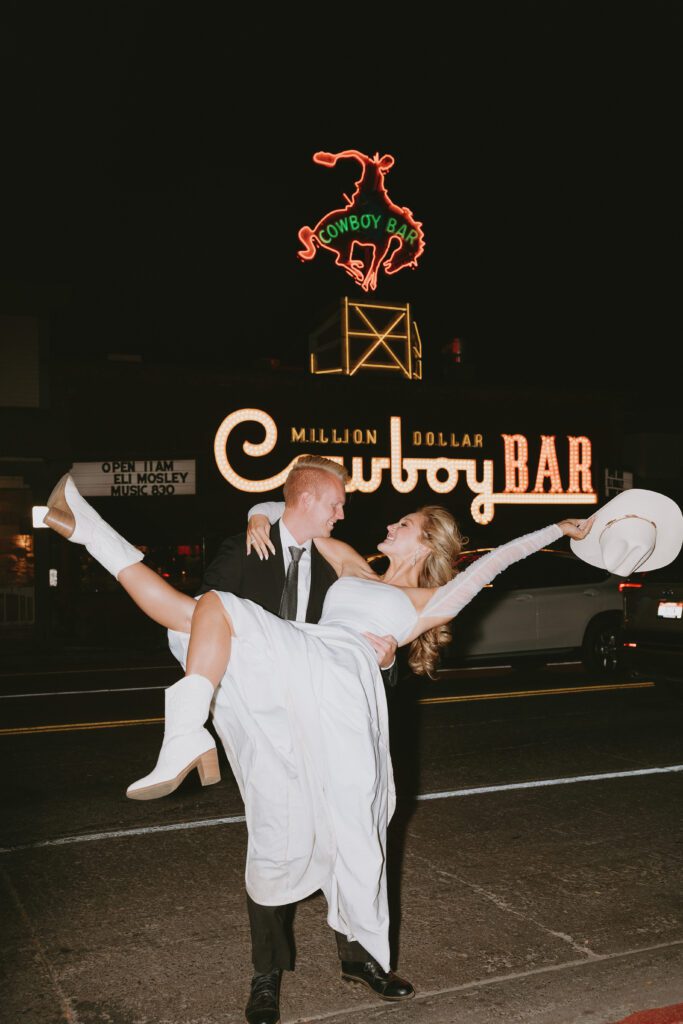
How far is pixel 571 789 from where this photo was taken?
22.7 ft

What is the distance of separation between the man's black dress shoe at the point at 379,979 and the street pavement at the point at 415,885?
105 millimetres

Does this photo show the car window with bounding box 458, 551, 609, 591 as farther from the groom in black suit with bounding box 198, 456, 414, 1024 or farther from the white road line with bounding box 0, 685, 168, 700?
the groom in black suit with bounding box 198, 456, 414, 1024

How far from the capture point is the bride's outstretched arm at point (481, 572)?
3691 millimetres

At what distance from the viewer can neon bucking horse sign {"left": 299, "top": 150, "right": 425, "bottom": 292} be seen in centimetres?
2328

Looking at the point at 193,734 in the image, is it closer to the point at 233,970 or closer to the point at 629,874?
the point at 233,970

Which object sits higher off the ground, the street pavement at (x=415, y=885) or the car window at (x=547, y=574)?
the car window at (x=547, y=574)

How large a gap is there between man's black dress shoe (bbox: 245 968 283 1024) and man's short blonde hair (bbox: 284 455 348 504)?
76.3 inches

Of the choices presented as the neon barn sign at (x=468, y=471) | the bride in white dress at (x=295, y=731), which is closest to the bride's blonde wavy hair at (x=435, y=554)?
the bride in white dress at (x=295, y=731)

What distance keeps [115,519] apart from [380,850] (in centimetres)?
1620

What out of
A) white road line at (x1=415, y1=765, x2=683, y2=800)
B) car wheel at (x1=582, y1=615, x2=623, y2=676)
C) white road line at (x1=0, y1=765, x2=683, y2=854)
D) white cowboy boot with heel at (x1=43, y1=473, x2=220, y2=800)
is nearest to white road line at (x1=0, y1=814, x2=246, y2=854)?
white road line at (x1=0, y1=765, x2=683, y2=854)

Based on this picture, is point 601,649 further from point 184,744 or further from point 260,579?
point 184,744

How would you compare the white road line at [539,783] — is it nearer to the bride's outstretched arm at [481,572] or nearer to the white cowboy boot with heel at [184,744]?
the bride's outstretched arm at [481,572]

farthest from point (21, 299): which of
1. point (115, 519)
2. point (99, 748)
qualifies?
point (99, 748)

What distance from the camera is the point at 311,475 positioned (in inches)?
159
